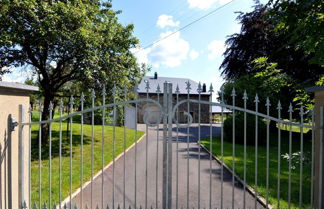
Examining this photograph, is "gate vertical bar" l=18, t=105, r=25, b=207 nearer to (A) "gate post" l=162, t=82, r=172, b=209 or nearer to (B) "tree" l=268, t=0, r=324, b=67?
(A) "gate post" l=162, t=82, r=172, b=209

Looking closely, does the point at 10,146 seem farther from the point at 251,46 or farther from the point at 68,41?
the point at 251,46

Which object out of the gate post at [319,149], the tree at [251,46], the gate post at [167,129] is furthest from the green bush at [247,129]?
the gate post at [167,129]

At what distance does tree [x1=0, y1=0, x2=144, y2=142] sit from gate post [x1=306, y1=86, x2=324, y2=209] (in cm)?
719

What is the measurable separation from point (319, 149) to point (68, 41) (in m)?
8.21

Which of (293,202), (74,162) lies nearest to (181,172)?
(293,202)

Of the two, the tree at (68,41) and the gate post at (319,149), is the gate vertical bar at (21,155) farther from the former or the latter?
the tree at (68,41)

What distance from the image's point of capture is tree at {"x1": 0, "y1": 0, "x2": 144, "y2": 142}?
756cm

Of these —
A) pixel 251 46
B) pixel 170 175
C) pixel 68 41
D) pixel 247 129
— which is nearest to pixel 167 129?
pixel 170 175

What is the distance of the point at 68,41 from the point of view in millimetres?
8352

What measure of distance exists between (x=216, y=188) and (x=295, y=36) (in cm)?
382

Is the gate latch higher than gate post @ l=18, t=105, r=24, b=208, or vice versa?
the gate latch

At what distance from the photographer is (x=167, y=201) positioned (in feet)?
10.2

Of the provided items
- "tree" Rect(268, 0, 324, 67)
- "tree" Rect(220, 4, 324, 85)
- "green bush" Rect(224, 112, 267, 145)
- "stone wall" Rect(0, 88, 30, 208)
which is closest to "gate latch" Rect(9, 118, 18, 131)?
"stone wall" Rect(0, 88, 30, 208)

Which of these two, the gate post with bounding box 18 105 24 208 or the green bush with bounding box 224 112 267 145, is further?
the green bush with bounding box 224 112 267 145
